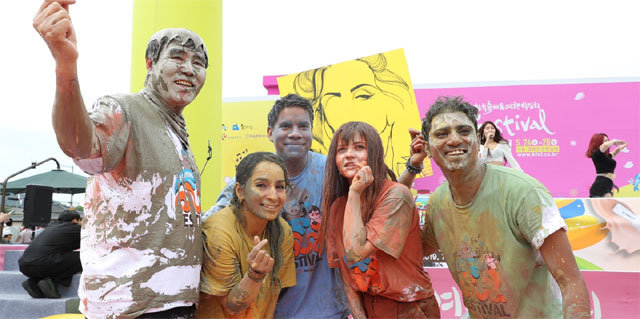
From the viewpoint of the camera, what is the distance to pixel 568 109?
8.45 m

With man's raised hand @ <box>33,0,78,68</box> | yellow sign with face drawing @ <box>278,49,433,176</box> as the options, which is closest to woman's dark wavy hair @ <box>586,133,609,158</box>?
yellow sign with face drawing @ <box>278,49,433,176</box>

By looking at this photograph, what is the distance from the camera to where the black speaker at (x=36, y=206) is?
352 inches

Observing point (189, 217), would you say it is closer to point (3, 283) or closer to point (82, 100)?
point (82, 100)

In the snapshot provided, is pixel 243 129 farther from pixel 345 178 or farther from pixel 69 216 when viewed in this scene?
pixel 345 178

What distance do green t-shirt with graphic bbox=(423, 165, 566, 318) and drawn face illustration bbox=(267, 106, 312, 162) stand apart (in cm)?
113

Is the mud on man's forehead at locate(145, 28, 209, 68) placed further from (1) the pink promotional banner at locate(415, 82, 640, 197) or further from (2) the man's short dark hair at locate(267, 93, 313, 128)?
(1) the pink promotional banner at locate(415, 82, 640, 197)

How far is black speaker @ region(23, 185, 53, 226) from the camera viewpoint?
8.94 meters

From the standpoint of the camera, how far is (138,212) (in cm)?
198

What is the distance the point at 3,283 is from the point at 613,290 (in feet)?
24.6

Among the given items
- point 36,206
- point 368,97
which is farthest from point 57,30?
point 36,206

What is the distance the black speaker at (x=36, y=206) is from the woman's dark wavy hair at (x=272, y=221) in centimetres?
786

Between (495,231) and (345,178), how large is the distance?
0.97m

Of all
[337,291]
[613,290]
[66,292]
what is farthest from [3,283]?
[613,290]

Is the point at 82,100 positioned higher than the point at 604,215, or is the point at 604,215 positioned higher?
the point at 82,100
